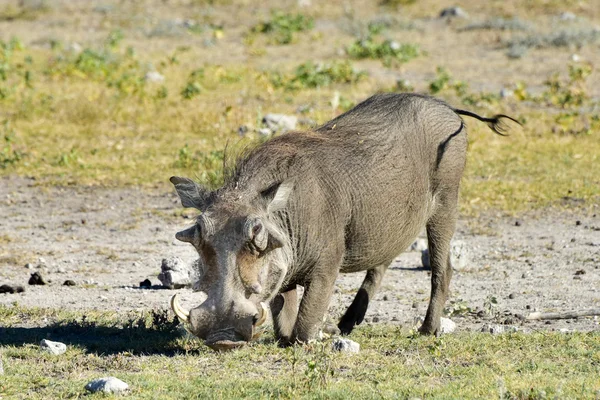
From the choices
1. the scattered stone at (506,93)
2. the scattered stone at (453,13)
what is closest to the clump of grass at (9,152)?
the scattered stone at (506,93)

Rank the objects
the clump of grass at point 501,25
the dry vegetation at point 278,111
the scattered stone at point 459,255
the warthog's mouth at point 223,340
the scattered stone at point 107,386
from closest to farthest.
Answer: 1. the scattered stone at point 107,386
2. the warthog's mouth at point 223,340
3. the dry vegetation at point 278,111
4. the scattered stone at point 459,255
5. the clump of grass at point 501,25

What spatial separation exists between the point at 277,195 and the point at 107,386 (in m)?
1.30

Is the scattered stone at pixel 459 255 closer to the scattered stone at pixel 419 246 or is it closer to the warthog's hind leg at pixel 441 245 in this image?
the scattered stone at pixel 419 246

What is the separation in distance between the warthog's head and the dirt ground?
1481 millimetres

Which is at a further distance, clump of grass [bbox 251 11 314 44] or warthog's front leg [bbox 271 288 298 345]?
clump of grass [bbox 251 11 314 44]

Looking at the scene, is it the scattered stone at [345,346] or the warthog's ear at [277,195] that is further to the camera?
the scattered stone at [345,346]

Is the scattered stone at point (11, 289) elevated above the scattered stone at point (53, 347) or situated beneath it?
situated beneath

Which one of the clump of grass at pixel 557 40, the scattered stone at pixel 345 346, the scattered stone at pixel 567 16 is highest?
the scattered stone at pixel 345 346

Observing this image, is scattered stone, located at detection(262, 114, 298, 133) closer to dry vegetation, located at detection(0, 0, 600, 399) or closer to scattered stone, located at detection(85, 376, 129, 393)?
dry vegetation, located at detection(0, 0, 600, 399)

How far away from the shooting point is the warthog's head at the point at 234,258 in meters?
5.09

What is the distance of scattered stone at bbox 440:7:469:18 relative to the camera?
21641 millimetres

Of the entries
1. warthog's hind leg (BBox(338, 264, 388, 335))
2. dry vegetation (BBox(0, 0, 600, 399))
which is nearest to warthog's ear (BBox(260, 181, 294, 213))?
dry vegetation (BBox(0, 0, 600, 399))

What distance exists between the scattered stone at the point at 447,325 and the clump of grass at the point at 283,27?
511 inches


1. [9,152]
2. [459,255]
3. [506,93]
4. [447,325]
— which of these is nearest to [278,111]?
[506,93]
